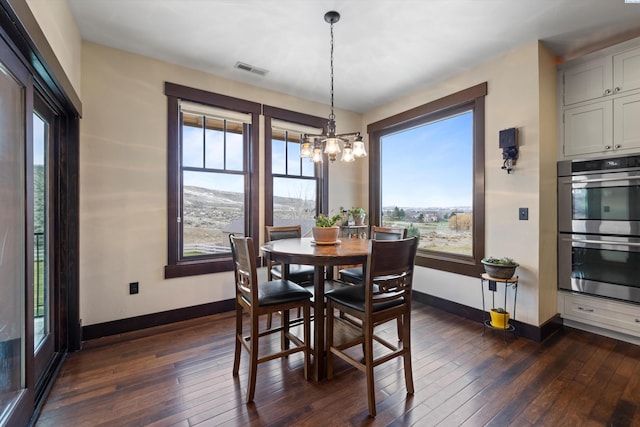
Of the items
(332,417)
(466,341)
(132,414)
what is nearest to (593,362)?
(466,341)

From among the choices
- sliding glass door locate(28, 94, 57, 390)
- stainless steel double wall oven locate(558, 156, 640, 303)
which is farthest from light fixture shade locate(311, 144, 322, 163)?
stainless steel double wall oven locate(558, 156, 640, 303)

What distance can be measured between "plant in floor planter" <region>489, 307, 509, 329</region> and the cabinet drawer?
0.69 metres

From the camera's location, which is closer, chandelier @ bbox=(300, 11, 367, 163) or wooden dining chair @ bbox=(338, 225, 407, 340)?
chandelier @ bbox=(300, 11, 367, 163)

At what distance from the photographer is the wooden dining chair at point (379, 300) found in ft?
5.55

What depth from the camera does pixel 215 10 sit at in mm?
2240

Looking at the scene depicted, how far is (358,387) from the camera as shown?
1923 mm

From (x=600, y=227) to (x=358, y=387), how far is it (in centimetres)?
264

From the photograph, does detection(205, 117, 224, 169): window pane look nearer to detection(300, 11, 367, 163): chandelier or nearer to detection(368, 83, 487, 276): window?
detection(300, 11, 367, 163): chandelier

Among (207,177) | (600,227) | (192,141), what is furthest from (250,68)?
(600,227)

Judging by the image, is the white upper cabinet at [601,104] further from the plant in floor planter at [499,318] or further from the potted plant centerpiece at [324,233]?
the potted plant centerpiece at [324,233]

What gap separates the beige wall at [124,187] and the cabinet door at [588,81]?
3815mm

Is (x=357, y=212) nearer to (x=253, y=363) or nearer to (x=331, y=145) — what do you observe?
(x=331, y=145)

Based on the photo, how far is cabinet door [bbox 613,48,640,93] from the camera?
7.95 feet

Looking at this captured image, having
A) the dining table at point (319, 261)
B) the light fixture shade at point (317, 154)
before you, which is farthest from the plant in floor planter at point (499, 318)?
the light fixture shade at point (317, 154)
